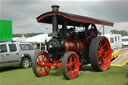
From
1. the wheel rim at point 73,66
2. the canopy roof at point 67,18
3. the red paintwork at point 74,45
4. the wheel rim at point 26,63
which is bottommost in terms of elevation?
the wheel rim at point 26,63

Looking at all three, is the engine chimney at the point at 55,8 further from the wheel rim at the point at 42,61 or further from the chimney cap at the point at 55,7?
the wheel rim at the point at 42,61

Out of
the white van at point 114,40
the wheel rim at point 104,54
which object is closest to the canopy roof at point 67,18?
the wheel rim at point 104,54

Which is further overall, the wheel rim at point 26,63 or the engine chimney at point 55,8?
the wheel rim at point 26,63

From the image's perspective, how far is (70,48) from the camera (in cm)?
734

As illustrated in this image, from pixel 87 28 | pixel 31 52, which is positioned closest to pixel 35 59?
pixel 87 28

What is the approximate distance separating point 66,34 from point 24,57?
3.89 m

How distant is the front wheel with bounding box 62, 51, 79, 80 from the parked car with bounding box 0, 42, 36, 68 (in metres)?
3.66

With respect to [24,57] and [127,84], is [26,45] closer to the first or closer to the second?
[24,57]

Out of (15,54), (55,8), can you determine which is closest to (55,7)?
(55,8)

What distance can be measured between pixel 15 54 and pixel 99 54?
14.5 feet

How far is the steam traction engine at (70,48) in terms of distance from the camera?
6842 millimetres

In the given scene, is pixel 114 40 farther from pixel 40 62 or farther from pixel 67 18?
pixel 40 62

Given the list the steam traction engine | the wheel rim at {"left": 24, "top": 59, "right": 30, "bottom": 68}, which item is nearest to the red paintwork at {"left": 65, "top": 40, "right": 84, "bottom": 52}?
the steam traction engine

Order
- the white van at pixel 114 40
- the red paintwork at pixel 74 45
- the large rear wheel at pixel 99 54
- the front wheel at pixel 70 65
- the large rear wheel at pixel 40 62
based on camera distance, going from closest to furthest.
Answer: the front wheel at pixel 70 65 → the large rear wheel at pixel 40 62 → the red paintwork at pixel 74 45 → the large rear wheel at pixel 99 54 → the white van at pixel 114 40
